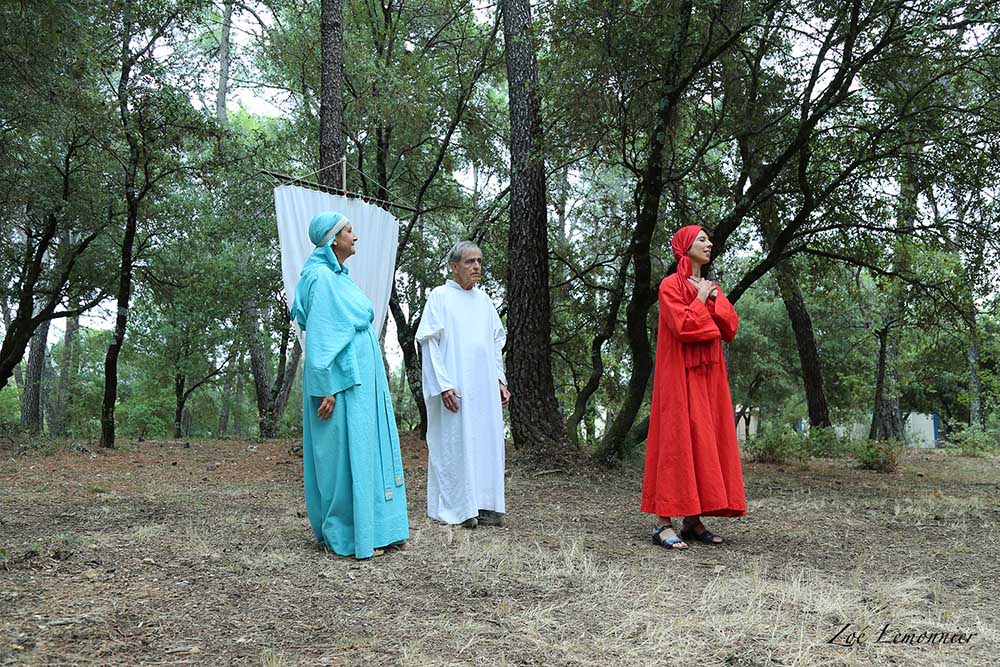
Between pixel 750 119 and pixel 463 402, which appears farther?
pixel 750 119

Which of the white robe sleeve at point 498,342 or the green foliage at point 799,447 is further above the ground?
the white robe sleeve at point 498,342

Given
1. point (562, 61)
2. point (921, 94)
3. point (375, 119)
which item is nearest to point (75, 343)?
point (375, 119)

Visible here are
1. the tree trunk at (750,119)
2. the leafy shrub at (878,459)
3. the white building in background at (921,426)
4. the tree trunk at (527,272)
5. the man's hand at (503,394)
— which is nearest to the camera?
the man's hand at (503,394)

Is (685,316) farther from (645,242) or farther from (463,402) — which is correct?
(645,242)

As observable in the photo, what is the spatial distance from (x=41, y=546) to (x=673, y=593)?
324cm

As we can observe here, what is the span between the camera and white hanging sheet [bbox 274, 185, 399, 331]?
730 centimetres

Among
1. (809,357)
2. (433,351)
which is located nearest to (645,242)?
(433,351)

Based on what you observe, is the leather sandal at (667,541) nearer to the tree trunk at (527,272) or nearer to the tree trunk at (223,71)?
the tree trunk at (527,272)

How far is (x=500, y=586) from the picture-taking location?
3.60 m

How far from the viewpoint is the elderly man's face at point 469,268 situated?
5.47 metres

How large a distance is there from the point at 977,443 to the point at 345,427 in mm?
13705

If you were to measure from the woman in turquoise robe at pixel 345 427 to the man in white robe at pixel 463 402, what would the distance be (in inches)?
34.3

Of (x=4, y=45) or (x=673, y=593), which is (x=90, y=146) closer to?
(x=4, y=45)

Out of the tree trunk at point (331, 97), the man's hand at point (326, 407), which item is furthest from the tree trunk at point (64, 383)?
the man's hand at point (326, 407)
